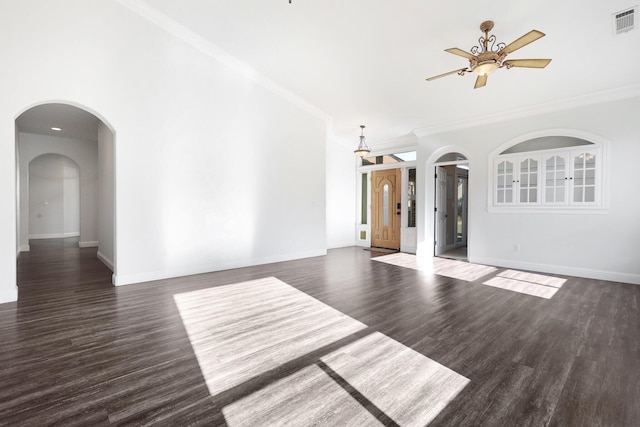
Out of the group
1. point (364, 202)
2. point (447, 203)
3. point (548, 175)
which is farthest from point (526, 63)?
point (364, 202)

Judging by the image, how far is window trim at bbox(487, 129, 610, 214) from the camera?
16.7ft

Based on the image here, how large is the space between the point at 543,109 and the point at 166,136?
6845mm

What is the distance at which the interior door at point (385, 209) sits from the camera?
870 cm

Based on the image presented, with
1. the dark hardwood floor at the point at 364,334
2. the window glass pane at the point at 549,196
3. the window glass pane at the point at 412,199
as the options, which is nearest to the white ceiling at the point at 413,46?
the window glass pane at the point at 549,196

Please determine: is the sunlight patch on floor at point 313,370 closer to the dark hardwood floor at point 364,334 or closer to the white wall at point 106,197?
the dark hardwood floor at point 364,334

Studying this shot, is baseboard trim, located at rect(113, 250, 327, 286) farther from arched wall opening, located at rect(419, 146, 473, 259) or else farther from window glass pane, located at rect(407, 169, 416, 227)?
window glass pane, located at rect(407, 169, 416, 227)

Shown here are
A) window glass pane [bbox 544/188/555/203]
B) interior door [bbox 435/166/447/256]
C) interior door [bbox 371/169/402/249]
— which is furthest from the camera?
interior door [bbox 371/169/402/249]

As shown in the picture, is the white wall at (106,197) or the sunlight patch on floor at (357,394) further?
the white wall at (106,197)

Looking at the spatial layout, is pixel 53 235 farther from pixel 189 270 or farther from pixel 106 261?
pixel 189 270

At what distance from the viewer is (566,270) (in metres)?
5.45

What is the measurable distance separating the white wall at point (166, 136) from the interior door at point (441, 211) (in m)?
3.33

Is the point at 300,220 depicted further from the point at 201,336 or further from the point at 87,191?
the point at 87,191

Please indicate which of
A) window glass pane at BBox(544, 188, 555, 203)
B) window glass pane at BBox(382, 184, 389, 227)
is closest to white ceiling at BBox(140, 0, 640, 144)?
window glass pane at BBox(544, 188, 555, 203)

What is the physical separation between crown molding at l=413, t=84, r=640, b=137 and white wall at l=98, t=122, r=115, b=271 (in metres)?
6.86
